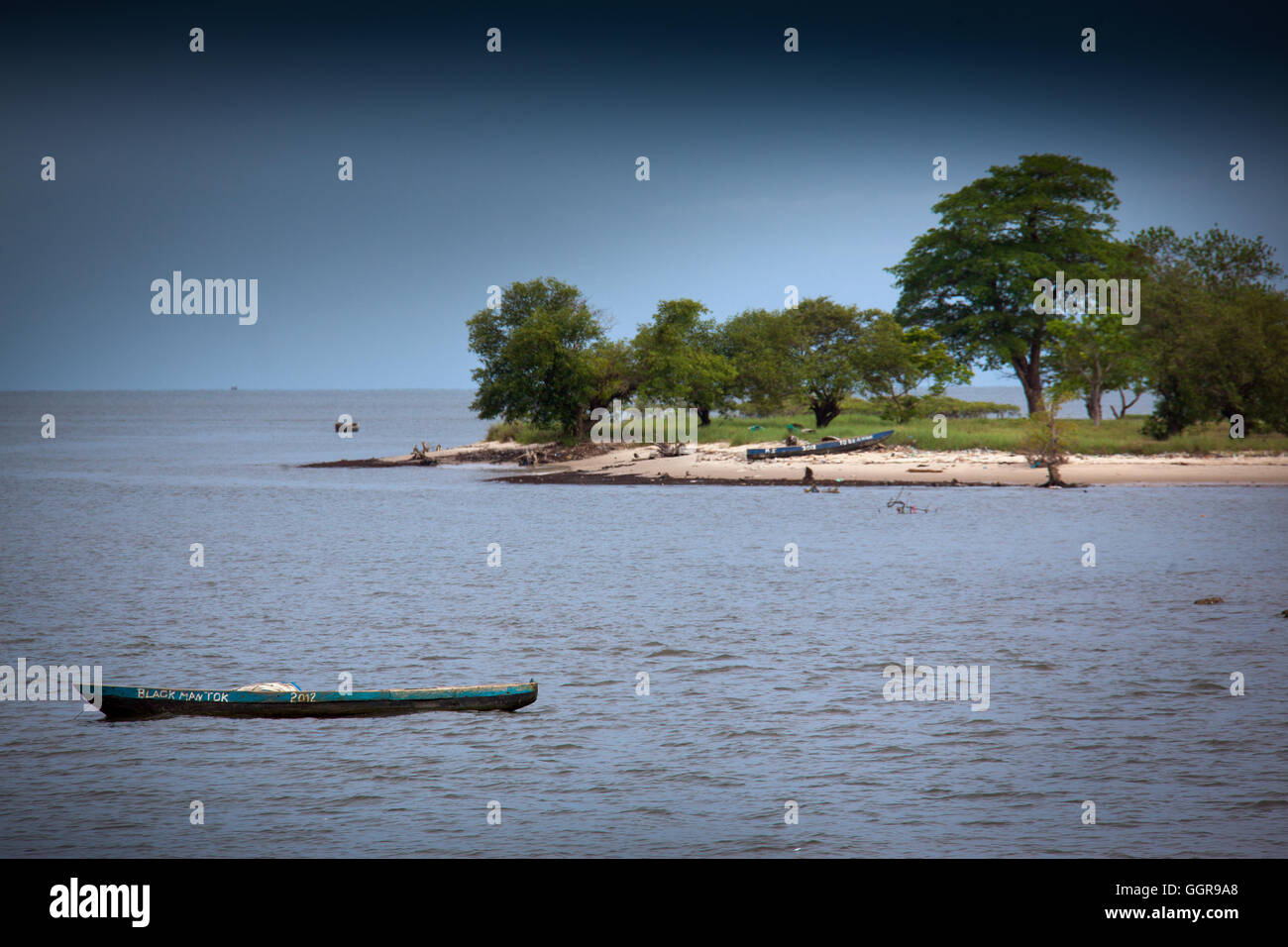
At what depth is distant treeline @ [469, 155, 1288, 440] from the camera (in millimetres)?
80312

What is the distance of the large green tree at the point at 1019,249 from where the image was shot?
3376 inches

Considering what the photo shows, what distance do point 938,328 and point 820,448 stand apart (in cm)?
2247

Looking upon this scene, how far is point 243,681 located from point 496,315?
7374 cm

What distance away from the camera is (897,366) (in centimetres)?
7981

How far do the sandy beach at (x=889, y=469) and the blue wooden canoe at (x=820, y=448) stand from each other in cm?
64

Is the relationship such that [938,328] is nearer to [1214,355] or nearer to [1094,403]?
[1094,403]

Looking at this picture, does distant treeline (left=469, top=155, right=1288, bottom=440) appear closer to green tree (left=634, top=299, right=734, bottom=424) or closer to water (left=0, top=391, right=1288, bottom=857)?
green tree (left=634, top=299, right=734, bottom=424)

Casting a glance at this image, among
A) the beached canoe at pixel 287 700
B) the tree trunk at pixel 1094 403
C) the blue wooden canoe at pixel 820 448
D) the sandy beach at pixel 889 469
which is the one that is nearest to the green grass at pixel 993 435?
the tree trunk at pixel 1094 403

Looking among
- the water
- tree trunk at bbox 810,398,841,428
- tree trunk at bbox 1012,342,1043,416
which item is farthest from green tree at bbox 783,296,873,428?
the water

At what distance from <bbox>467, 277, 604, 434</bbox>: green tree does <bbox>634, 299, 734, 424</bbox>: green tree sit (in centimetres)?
417

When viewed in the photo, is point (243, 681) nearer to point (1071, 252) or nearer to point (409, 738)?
point (409, 738)

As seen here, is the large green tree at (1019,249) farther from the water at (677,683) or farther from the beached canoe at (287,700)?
the beached canoe at (287,700)

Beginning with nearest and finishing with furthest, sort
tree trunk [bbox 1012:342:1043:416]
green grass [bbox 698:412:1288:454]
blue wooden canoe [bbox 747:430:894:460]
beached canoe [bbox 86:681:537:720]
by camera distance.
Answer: beached canoe [bbox 86:681:537:720] < green grass [bbox 698:412:1288:454] < blue wooden canoe [bbox 747:430:894:460] < tree trunk [bbox 1012:342:1043:416]
